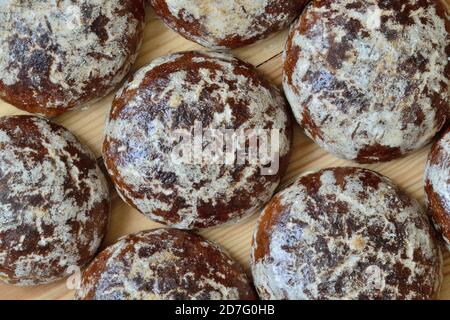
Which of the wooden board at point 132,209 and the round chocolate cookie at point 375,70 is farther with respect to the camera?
the wooden board at point 132,209

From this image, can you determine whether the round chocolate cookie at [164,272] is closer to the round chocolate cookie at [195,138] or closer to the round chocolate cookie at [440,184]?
the round chocolate cookie at [195,138]

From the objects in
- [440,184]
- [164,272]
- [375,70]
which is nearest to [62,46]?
[164,272]

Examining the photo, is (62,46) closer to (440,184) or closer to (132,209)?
(132,209)

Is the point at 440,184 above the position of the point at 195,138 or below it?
below

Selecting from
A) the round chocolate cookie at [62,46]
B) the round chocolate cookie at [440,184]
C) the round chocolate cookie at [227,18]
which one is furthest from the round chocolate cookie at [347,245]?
the round chocolate cookie at [62,46]

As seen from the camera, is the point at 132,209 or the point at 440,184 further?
the point at 132,209

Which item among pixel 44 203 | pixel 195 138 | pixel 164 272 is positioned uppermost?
pixel 195 138

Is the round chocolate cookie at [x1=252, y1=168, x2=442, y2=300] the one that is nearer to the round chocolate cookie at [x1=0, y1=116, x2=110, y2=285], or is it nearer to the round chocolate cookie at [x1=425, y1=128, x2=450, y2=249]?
the round chocolate cookie at [x1=425, y1=128, x2=450, y2=249]
